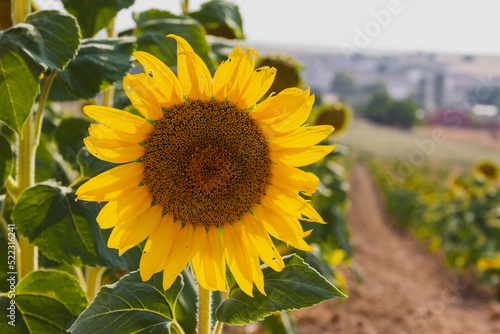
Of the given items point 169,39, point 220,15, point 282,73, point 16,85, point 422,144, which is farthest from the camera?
point 422,144

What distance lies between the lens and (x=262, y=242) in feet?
2.98

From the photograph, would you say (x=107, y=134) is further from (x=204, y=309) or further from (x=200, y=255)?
(x=204, y=309)

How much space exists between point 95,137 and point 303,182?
0.38 m

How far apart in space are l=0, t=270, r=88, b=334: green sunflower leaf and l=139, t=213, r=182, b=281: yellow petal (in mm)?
351

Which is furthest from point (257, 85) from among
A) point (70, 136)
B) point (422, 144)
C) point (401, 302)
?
point (422, 144)

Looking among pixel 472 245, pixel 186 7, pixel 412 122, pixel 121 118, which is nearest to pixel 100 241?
pixel 121 118

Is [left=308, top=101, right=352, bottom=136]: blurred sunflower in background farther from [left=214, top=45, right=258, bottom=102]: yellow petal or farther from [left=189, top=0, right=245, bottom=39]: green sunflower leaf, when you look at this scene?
Result: [left=214, top=45, right=258, bottom=102]: yellow petal

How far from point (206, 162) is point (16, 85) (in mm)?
420

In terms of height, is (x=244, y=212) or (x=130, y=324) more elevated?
(x=244, y=212)

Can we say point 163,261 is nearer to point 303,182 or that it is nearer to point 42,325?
point 303,182

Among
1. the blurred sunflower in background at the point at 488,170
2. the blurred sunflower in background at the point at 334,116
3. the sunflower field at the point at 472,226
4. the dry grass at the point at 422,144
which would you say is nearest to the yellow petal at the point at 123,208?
the blurred sunflower in background at the point at 334,116

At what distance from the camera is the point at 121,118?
2.79 feet

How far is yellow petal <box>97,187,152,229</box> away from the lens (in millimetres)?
878

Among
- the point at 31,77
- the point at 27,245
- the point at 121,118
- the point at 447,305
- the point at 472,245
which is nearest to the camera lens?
the point at 121,118
